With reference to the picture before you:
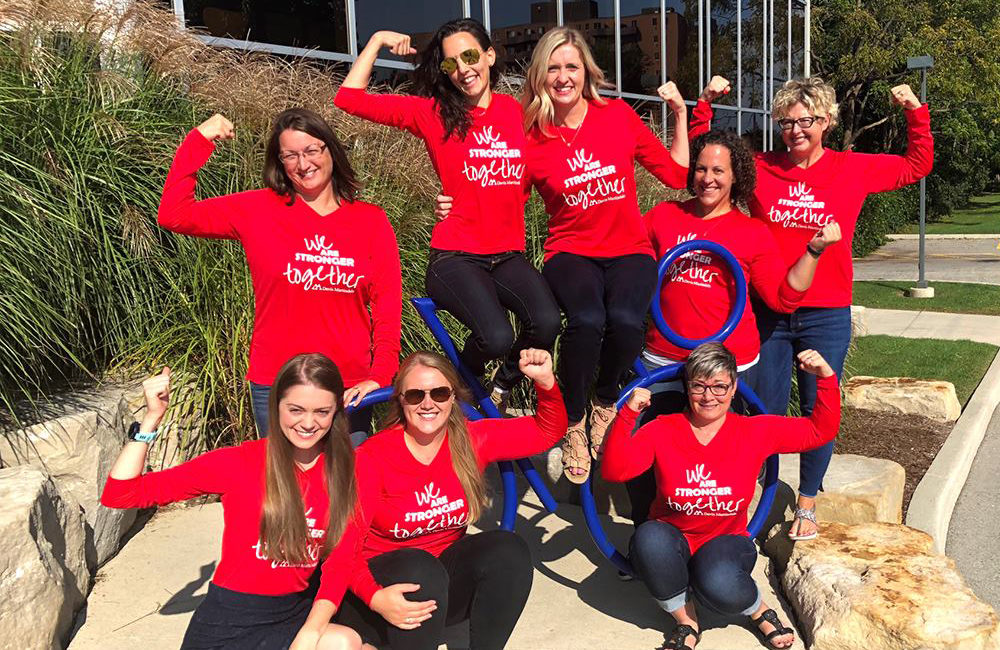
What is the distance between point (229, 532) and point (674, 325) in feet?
6.82

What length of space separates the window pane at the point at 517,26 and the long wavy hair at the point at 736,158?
21.8 ft

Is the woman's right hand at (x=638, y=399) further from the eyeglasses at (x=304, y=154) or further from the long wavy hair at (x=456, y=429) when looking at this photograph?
the eyeglasses at (x=304, y=154)

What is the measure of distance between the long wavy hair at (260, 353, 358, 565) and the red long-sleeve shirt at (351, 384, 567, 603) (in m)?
0.17

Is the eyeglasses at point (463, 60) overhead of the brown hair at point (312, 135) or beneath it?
overhead

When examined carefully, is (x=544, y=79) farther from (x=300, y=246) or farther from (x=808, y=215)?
(x=808, y=215)

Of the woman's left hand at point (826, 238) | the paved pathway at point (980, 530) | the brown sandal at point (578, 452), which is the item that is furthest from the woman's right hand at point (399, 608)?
the paved pathway at point (980, 530)

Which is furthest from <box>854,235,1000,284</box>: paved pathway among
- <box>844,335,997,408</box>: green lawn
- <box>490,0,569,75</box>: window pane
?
<box>490,0,569,75</box>: window pane

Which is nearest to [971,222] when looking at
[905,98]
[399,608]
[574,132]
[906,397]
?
[906,397]

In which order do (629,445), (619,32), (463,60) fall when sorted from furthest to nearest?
(619,32) → (463,60) → (629,445)

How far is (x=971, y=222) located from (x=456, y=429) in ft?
103

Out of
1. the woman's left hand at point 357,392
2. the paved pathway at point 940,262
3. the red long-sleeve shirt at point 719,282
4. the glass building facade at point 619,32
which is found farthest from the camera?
the paved pathway at point 940,262

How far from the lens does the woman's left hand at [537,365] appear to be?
3.09 metres

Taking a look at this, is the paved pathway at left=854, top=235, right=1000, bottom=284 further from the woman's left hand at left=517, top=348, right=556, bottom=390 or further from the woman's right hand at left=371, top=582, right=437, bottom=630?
the woman's right hand at left=371, top=582, right=437, bottom=630

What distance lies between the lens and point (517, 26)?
10781 millimetres
